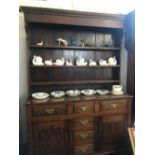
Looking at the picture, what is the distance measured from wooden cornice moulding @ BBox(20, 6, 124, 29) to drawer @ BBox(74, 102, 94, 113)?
1.08 meters

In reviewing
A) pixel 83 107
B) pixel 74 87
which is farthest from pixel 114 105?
pixel 74 87

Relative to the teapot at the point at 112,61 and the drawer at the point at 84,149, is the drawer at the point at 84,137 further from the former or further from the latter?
the teapot at the point at 112,61

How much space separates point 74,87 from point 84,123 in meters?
0.64

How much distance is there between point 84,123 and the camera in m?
1.98

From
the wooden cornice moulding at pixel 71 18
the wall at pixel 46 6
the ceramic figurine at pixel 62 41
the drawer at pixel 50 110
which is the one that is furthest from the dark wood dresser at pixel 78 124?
the wooden cornice moulding at pixel 71 18

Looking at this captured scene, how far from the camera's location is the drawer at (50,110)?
181 cm

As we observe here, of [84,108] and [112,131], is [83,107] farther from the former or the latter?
[112,131]

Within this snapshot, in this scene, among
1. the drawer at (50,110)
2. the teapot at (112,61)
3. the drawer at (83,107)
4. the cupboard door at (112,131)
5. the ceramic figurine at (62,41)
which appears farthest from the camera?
the teapot at (112,61)

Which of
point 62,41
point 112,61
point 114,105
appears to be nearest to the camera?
point 114,105

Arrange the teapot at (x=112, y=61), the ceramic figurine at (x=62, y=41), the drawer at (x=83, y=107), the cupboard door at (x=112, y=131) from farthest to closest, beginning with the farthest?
1. the teapot at (x=112, y=61)
2. the ceramic figurine at (x=62, y=41)
3. the cupboard door at (x=112, y=131)
4. the drawer at (x=83, y=107)

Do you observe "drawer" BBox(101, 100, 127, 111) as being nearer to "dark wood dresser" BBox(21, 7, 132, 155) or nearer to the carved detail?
"dark wood dresser" BBox(21, 7, 132, 155)
